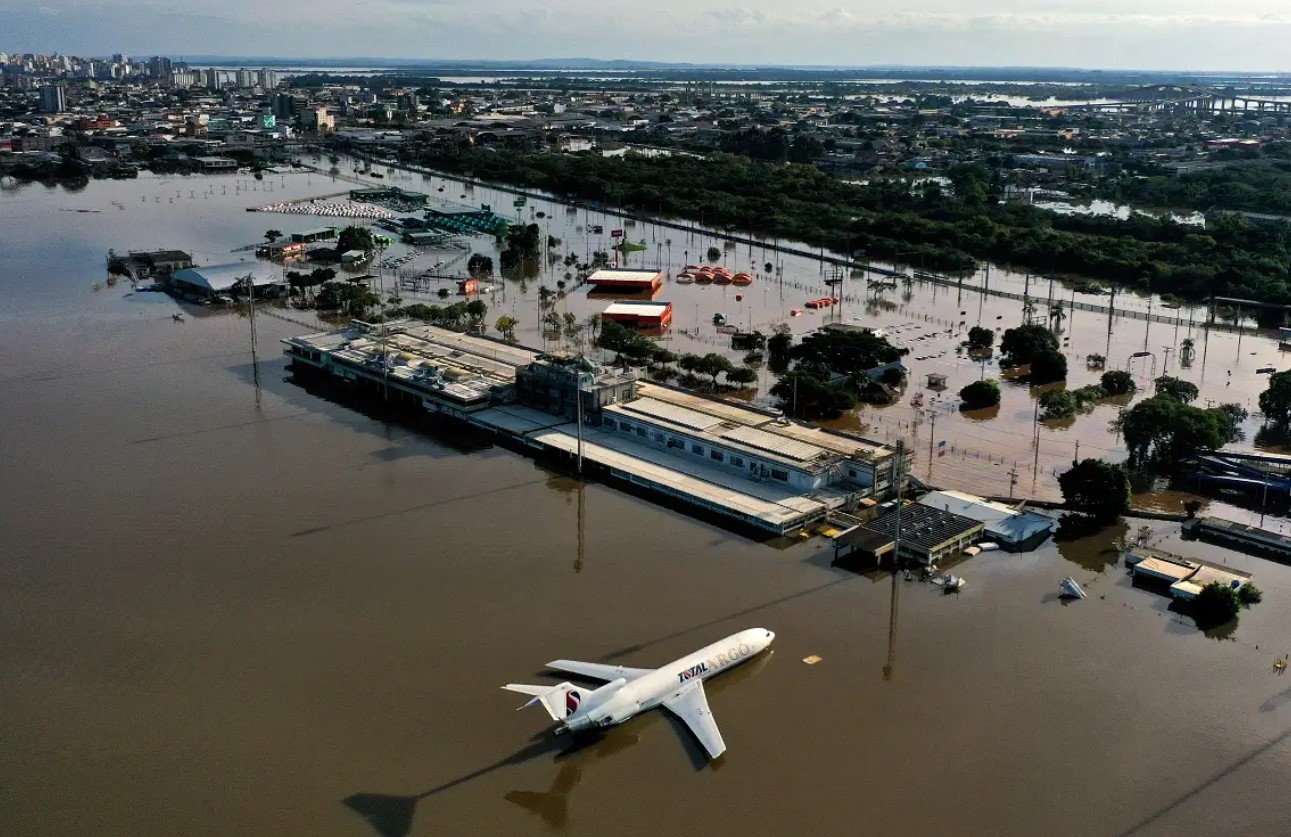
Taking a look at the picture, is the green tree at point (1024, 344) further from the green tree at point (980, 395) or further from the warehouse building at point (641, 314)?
the warehouse building at point (641, 314)

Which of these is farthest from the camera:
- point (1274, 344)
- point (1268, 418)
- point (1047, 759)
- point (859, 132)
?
point (859, 132)

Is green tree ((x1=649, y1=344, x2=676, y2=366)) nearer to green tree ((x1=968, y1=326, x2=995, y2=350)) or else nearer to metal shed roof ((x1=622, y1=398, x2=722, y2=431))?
metal shed roof ((x1=622, y1=398, x2=722, y2=431))

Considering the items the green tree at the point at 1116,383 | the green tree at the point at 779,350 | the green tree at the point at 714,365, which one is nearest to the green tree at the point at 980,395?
the green tree at the point at 1116,383

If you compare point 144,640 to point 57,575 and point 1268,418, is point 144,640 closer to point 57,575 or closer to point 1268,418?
point 57,575

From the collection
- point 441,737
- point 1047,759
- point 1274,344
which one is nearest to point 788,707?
point 1047,759

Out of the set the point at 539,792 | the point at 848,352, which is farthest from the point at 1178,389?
the point at 539,792

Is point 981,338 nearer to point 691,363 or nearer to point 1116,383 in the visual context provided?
point 1116,383

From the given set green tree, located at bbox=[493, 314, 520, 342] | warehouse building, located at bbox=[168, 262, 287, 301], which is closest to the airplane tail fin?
green tree, located at bbox=[493, 314, 520, 342]
